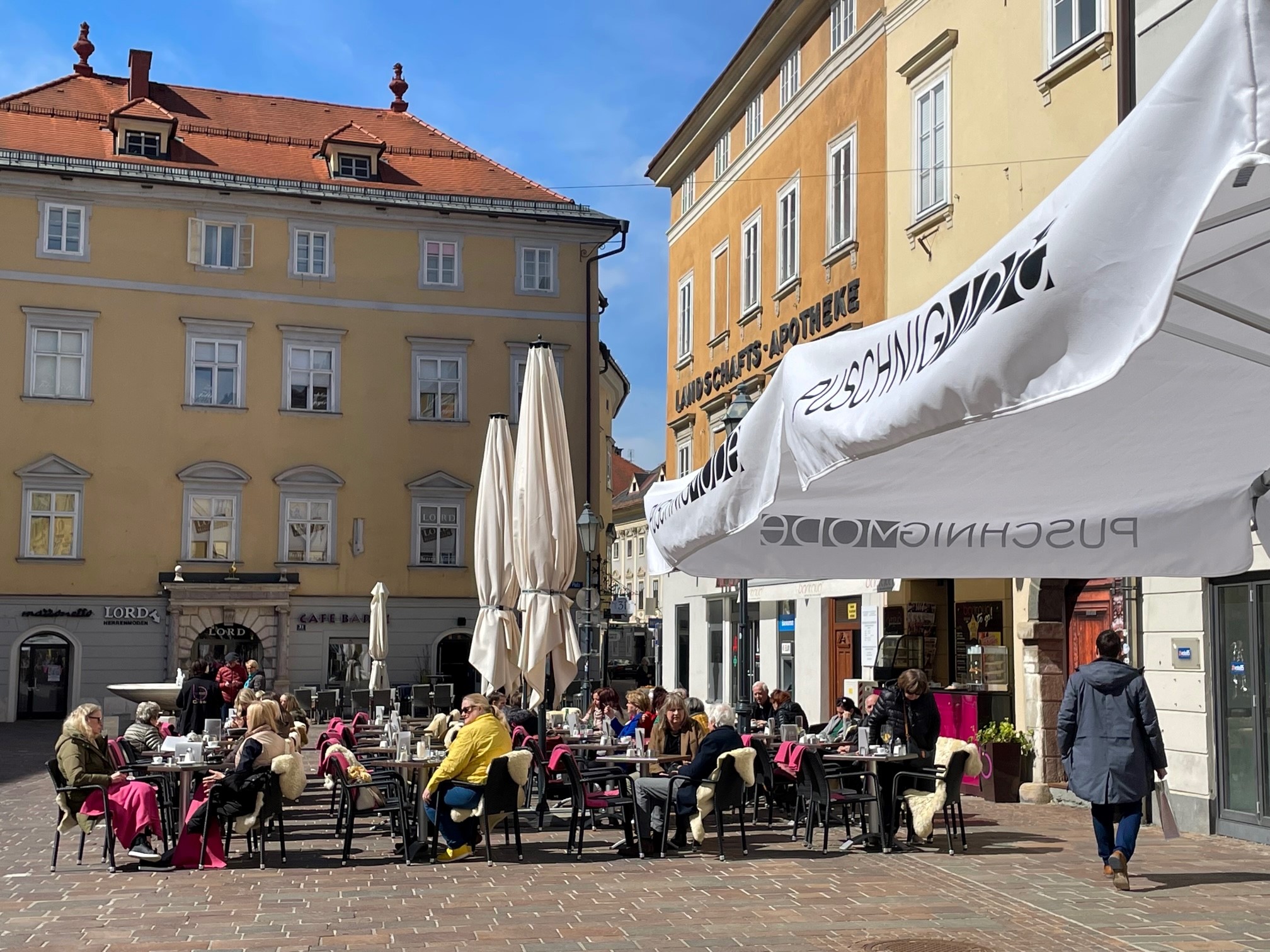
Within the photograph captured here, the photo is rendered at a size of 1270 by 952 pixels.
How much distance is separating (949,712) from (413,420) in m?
23.2

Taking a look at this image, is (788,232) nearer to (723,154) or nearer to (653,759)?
(723,154)

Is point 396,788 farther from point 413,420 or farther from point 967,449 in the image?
point 413,420

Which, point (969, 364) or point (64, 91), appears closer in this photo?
point (969, 364)

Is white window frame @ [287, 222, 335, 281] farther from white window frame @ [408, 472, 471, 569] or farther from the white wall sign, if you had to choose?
the white wall sign

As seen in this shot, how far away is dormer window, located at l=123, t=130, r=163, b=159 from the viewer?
37.9 m

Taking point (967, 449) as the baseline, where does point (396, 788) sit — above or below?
below

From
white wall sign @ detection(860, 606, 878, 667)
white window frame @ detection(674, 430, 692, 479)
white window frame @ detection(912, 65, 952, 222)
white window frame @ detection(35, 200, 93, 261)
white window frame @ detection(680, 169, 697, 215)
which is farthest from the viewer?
white window frame @ detection(35, 200, 93, 261)

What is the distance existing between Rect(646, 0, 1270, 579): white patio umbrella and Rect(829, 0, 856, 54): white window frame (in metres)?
17.2

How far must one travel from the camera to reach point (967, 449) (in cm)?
524

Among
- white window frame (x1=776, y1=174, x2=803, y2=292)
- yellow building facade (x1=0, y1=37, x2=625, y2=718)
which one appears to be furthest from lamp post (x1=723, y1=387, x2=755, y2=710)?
yellow building facade (x1=0, y1=37, x2=625, y2=718)

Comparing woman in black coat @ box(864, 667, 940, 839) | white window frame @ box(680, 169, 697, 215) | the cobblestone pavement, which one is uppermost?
white window frame @ box(680, 169, 697, 215)

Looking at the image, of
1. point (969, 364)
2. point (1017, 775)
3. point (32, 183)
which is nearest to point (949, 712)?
point (1017, 775)

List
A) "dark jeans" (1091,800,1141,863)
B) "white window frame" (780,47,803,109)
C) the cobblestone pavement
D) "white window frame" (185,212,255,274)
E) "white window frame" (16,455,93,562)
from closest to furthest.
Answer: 1. the cobblestone pavement
2. "dark jeans" (1091,800,1141,863)
3. "white window frame" (780,47,803,109)
4. "white window frame" (16,455,93,562)
5. "white window frame" (185,212,255,274)

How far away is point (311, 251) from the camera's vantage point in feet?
124
